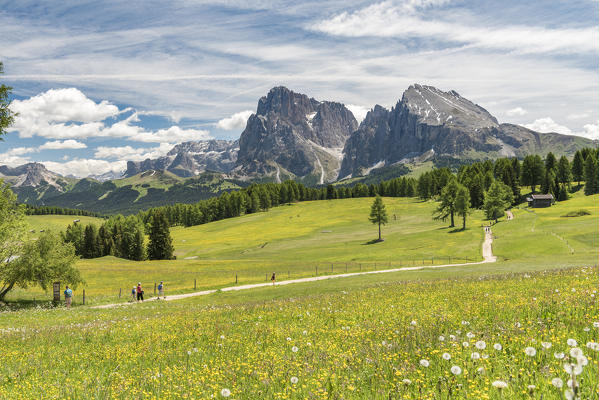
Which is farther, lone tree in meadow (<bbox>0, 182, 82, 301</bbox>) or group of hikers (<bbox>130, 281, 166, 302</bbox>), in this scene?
group of hikers (<bbox>130, 281, 166, 302</bbox>)

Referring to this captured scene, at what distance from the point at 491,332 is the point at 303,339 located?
15.2 ft

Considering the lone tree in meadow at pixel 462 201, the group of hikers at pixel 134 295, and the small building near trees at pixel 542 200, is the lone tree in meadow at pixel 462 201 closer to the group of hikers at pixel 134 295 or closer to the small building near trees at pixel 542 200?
the small building near trees at pixel 542 200

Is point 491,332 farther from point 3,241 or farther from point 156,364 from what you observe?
point 3,241

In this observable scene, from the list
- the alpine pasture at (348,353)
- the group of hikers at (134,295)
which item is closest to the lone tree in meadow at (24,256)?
the group of hikers at (134,295)

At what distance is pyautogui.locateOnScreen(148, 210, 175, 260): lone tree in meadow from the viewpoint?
343 feet

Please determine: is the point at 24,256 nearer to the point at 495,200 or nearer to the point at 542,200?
the point at 495,200

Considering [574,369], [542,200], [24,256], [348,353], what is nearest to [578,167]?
[542,200]

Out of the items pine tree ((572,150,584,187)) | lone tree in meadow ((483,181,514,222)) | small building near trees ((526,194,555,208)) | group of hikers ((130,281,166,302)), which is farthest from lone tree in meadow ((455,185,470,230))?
pine tree ((572,150,584,187))

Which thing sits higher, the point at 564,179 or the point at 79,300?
the point at 564,179

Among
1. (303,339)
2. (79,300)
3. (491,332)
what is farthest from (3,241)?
(491,332)

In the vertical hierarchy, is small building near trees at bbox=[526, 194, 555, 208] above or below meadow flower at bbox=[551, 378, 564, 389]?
below

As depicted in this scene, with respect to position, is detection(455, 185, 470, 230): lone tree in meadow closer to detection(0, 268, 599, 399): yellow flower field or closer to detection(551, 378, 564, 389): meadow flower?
detection(0, 268, 599, 399): yellow flower field

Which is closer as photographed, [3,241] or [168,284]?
[3,241]

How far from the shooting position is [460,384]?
4.97 m
